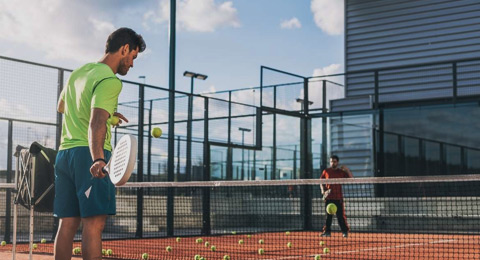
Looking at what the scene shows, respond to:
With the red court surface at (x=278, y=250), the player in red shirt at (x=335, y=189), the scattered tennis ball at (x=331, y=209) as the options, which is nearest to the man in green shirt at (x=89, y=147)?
the red court surface at (x=278, y=250)

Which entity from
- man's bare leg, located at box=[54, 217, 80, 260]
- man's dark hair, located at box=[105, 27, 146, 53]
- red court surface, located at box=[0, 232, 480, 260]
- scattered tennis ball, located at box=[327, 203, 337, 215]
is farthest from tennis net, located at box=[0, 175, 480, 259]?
man's bare leg, located at box=[54, 217, 80, 260]

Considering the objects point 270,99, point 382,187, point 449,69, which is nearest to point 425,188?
point 382,187

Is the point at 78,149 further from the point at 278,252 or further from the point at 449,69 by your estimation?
the point at 449,69

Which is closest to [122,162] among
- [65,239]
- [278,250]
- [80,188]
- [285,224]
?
[80,188]

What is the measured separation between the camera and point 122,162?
3.80 meters

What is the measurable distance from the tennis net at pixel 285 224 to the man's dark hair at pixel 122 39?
3677 mm

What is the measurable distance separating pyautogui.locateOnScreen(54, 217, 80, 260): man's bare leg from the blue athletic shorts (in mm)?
44

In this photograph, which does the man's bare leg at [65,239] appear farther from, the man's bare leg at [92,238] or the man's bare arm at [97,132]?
the man's bare arm at [97,132]

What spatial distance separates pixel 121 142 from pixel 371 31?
16.9 m

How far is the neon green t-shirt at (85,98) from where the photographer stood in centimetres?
404

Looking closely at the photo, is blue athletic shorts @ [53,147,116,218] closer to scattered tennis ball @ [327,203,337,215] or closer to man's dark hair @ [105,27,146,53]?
man's dark hair @ [105,27,146,53]

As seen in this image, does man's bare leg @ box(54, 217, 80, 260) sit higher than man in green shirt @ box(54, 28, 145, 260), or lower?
lower

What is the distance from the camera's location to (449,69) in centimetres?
1727

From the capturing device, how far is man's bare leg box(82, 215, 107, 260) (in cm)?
401
